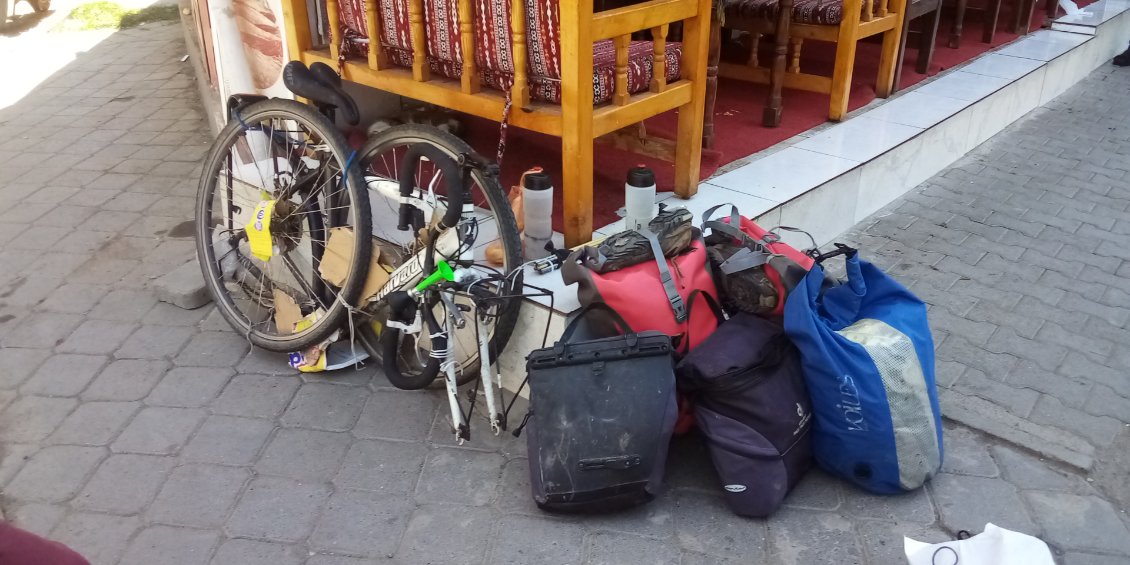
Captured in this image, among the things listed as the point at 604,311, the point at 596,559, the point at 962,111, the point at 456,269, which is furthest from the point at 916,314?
the point at 962,111

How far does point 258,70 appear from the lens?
167 inches

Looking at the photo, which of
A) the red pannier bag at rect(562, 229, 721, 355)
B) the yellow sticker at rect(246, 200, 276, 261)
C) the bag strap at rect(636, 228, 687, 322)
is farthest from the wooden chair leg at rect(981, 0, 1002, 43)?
the yellow sticker at rect(246, 200, 276, 261)

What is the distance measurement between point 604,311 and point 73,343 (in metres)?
2.17

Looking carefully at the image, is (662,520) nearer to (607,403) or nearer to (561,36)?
(607,403)

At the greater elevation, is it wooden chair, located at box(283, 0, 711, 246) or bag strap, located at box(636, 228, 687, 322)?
wooden chair, located at box(283, 0, 711, 246)

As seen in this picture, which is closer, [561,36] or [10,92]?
[561,36]

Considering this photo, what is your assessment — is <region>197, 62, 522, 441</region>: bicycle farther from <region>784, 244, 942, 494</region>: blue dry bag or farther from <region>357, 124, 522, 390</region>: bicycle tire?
<region>784, 244, 942, 494</region>: blue dry bag

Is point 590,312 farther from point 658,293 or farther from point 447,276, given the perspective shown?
point 447,276

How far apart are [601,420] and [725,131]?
8.17 feet

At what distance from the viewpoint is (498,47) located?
3023mm

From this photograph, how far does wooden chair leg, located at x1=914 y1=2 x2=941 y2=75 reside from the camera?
5168 mm

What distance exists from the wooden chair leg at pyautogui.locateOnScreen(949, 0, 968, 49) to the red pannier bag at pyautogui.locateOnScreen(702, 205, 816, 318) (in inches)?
154

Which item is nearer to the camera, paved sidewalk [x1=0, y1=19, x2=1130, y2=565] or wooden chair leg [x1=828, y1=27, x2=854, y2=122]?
paved sidewalk [x1=0, y1=19, x2=1130, y2=565]

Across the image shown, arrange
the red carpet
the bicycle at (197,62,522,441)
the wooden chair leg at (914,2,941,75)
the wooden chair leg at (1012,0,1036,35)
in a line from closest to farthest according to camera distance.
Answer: the bicycle at (197,62,522,441)
the red carpet
the wooden chair leg at (914,2,941,75)
the wooden chair leg at (1012,0,1036,35)
